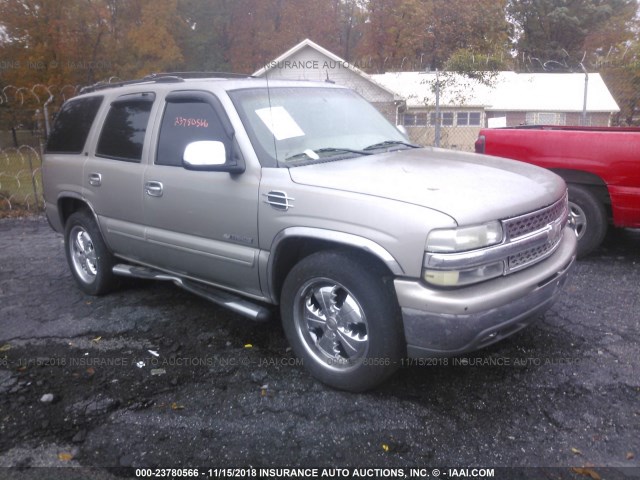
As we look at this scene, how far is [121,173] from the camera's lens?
15.0 ft

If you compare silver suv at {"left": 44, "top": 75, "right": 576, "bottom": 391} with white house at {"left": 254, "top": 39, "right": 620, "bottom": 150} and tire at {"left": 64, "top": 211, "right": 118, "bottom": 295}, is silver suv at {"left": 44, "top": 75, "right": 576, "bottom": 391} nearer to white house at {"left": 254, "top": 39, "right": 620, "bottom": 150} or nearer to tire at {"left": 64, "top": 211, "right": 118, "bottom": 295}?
tire at {"left": 64, "top": 211, "right": 118, "bottom": 295}

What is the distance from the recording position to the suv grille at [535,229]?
3.04 m

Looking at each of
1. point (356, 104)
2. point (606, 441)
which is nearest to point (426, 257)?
point (606, 441)

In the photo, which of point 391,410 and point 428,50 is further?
point 428,50

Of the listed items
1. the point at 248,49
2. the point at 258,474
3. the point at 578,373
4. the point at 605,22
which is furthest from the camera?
the point at 605,22

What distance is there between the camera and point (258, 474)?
2.72 meters

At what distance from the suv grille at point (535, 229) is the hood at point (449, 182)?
0.16 feet

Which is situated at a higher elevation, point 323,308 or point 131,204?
point 131,204

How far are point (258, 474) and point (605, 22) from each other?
45.9 meters

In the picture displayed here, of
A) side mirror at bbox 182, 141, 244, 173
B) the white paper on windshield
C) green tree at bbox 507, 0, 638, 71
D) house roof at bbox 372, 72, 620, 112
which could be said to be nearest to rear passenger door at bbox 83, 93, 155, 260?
side mirror at bbox 182, 141, 244, 173

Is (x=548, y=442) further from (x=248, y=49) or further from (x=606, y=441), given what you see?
(x=248, y=49)

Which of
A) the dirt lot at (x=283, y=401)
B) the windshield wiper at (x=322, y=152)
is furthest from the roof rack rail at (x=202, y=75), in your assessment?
the dirt lot at (x=283, y=401)

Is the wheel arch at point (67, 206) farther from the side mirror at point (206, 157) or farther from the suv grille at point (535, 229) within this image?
the suv grille at point (535, 229)

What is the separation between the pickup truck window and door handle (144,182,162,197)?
17 cm
